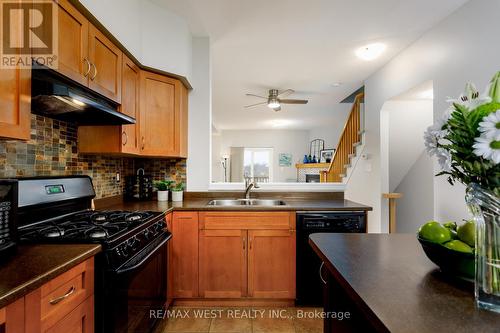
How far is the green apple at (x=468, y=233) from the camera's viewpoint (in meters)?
0.77

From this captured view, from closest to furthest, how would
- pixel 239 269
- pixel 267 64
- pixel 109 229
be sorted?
pixel 109 229, pixel 239 269, pixel 267 64

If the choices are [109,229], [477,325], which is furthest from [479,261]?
[109,229]

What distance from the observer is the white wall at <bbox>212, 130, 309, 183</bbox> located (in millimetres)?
8523

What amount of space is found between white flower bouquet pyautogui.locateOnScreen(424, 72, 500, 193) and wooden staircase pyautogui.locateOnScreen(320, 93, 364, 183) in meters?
3.54

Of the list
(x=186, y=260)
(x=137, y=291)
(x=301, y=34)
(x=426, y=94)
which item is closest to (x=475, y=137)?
(x=137, y=291)

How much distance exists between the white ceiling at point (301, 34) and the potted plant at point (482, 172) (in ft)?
6.34

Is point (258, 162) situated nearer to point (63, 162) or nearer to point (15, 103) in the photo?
point (63, 162)

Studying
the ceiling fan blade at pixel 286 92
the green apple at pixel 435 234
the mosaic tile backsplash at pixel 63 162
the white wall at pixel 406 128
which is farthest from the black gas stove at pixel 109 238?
the ceiling fan blade at pixel 286 92

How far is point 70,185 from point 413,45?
346cm

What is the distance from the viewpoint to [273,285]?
7.33 feet

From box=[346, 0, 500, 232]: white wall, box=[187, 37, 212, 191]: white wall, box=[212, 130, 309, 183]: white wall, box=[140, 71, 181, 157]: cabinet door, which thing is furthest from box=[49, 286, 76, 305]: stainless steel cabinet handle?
box=[212, 130, 309, 183]: white wall

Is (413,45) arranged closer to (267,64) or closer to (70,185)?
(267,64)

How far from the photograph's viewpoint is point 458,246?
2.45 feet

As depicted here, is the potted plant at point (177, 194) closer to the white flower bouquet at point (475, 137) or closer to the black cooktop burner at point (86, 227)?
the black cooktop burner at point (86, 227)
